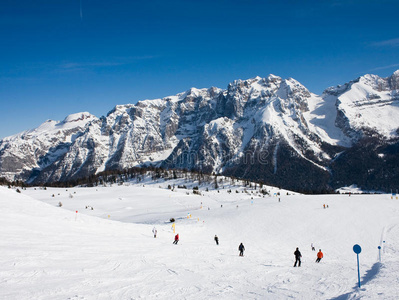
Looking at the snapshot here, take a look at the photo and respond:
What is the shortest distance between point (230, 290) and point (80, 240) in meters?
17.2

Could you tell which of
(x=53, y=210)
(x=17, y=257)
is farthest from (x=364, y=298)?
(x=53, y=210)

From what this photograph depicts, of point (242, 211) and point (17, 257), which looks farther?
point (242, 211)

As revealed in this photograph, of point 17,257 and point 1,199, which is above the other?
point 1,199

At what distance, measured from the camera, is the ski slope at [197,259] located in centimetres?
1538

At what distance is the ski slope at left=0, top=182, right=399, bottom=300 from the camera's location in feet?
50.4

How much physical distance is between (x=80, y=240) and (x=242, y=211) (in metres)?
40.8

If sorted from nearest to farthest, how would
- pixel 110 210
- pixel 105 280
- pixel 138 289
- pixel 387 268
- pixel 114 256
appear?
pixel 138 289, pixel 105 280, pixel 387 268, pixel 114 256, pixel 110 210

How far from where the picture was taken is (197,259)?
25938mm

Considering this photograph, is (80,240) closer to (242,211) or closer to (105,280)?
(105,280)

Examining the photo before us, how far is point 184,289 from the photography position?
16203 millimetres

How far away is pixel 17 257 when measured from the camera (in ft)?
62.7

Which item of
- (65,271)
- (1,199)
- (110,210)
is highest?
(1,199)

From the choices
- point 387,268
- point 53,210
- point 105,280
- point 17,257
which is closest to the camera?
point 105,280

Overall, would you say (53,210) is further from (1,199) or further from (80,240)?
(80,240)
